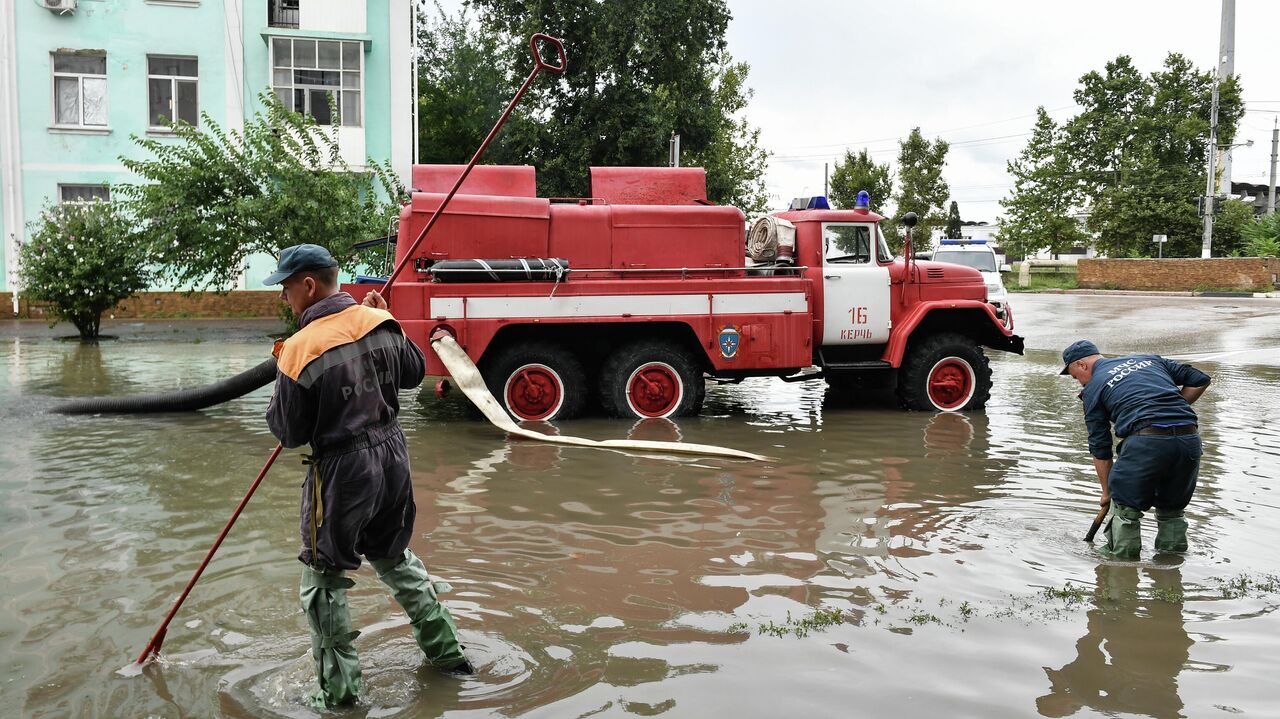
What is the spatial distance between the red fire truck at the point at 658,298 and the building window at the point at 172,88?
1732 centimetres

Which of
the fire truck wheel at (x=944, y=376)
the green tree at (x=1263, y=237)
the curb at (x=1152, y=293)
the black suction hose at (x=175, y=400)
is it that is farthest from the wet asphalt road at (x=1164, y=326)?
the black suction hose at (x=175, y=400)

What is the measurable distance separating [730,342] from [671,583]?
598 centimetres

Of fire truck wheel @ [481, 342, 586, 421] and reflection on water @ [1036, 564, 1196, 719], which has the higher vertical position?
fire truck wheel @ [481, 342, 586, 421]

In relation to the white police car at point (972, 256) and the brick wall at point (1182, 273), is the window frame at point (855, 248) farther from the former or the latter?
the brick wall at point (1182, 273)

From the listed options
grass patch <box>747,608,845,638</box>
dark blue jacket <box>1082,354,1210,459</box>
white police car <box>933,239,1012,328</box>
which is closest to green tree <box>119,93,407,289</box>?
white police car <box>933,239,1012,328</box>

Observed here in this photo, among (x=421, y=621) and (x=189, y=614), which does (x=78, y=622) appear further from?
(x=421, y=621)

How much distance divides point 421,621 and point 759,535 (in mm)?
2860

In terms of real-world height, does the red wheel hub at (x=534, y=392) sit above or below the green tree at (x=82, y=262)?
below

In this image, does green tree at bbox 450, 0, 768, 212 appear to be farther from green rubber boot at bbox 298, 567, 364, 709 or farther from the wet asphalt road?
green rubber boot at bbox 298, 567, 364, 709

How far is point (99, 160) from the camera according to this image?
2500 centimetres

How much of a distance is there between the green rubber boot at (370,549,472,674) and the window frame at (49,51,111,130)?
81.2 ft

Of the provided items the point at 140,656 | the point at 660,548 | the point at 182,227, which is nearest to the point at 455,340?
the point at 660,548

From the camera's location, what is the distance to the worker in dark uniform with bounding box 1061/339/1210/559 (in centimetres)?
582

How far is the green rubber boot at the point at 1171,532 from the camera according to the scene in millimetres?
6027
